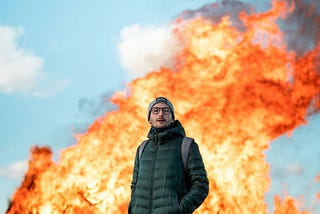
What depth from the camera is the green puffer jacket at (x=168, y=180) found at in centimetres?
520

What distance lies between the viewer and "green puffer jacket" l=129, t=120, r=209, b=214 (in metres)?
5.20

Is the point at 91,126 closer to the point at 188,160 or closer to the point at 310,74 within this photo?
the point at 310,74

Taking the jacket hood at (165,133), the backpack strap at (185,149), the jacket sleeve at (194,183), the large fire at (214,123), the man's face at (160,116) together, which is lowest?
the jacket sleeve at (194,183)

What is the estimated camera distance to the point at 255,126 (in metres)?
18.3

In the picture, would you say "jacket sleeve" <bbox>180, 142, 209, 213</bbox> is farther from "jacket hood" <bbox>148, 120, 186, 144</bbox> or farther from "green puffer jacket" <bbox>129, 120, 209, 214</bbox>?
"jacket hood" <bbox>148, 120, 186, 144</bbox>

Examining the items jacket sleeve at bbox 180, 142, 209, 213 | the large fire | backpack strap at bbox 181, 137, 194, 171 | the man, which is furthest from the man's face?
the large fire

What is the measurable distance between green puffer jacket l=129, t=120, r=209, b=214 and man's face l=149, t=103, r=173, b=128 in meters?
0.08

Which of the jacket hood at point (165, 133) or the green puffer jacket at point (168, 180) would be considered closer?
the green puffer jacket at point (168, 180)

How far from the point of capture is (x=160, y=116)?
5.60 metres

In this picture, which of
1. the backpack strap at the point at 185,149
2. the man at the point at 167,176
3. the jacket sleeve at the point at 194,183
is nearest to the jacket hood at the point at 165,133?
the man at the point at 167,176

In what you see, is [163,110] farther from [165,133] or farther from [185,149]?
[185,149]

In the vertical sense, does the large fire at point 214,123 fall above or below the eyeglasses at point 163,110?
above

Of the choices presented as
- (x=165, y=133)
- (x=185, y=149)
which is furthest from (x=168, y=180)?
(x=165, y=133)

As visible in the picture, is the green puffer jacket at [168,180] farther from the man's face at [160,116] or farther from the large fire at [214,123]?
the large fire at [214,123]
